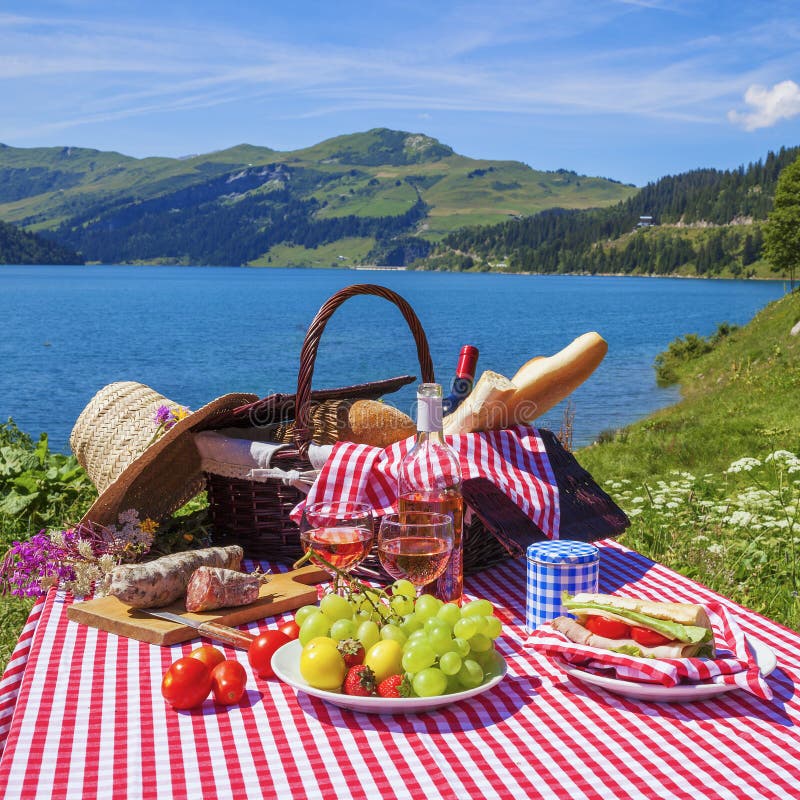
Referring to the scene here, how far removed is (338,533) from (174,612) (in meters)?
0.59

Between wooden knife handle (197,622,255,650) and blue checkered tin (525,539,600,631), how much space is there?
824 mm

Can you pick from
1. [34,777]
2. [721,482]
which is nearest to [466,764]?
[34,777]

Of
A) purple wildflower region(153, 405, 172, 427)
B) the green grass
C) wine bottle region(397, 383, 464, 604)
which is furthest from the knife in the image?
the green grass

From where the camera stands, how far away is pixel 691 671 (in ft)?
6.65

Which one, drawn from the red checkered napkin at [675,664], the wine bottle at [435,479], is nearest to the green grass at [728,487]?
the wine bottle at [435,479]

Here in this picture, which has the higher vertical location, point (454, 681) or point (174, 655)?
point (454, 681)

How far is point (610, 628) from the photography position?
2.17 meters

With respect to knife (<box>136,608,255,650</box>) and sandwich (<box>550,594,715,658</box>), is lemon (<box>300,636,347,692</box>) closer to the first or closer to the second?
knife (<box>136,608,255,650</box>)

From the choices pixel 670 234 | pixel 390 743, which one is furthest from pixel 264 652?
pixel 670 234

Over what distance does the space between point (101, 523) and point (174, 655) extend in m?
1.13

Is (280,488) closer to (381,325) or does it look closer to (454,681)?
(454,681)

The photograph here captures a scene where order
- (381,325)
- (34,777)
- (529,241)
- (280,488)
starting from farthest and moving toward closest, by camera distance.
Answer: (529,241) → (381,325) → (280,488) → (34,777)

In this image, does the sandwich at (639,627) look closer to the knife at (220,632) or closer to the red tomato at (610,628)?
the red tomato at (610,628)

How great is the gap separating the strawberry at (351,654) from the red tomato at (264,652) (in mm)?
259
